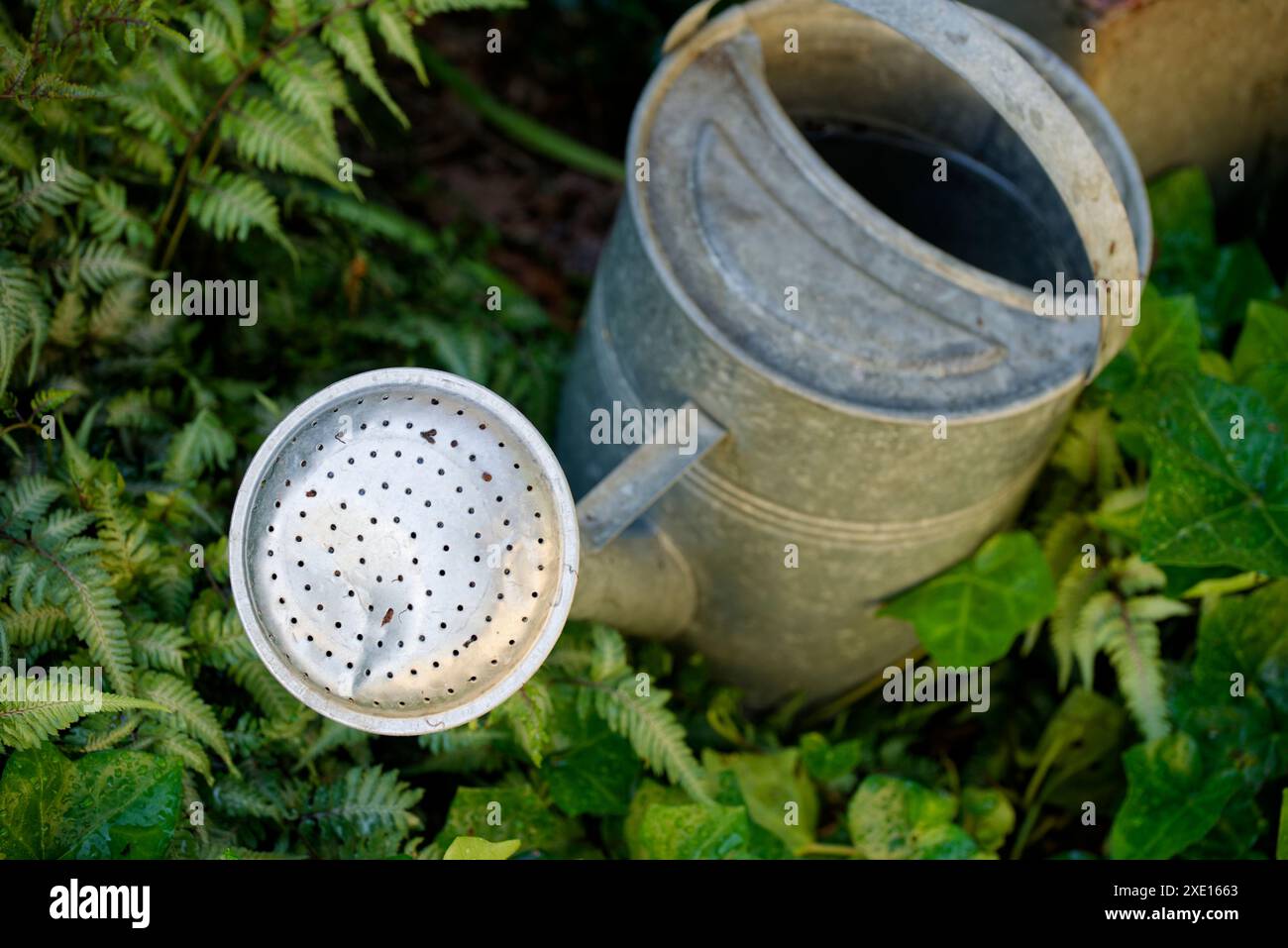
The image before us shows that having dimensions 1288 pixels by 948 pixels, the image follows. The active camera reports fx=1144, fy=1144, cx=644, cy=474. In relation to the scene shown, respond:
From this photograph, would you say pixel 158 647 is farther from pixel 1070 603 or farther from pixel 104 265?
pixel 1070 603

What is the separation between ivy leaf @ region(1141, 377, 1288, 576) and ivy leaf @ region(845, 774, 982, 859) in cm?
59

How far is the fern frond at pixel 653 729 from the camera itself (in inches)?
75.1

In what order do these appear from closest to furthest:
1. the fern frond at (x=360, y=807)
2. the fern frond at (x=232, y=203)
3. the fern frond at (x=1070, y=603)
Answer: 1. the fern frond at (x=360, y=807)
2. the fern frond at (x=232, y=203)
3. the fern frond at (x=1070, y=603)

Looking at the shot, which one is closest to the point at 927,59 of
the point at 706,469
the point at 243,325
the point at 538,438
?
the point at 706,469

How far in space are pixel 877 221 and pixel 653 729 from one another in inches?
36.5

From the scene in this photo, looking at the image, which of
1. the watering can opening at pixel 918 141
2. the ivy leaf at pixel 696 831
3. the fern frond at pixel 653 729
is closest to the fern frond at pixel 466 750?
the fern frond at pixel 653 729

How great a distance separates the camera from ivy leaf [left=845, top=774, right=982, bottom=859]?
2041 millimetres

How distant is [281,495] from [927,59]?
1.52 metres

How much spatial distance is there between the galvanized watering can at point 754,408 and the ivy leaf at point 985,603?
0.05 metres

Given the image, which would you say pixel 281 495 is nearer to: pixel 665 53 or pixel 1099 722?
pixel 665 53

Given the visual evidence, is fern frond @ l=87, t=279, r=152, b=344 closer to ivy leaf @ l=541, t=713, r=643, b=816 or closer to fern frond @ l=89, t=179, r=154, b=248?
fern frond @ l=89, t=179, r=154, b=248

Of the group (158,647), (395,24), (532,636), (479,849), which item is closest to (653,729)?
(479,849)

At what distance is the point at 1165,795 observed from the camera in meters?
2.06

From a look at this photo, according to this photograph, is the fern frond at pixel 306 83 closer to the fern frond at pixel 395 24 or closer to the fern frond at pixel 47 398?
the fern frond at pixel 395 24
